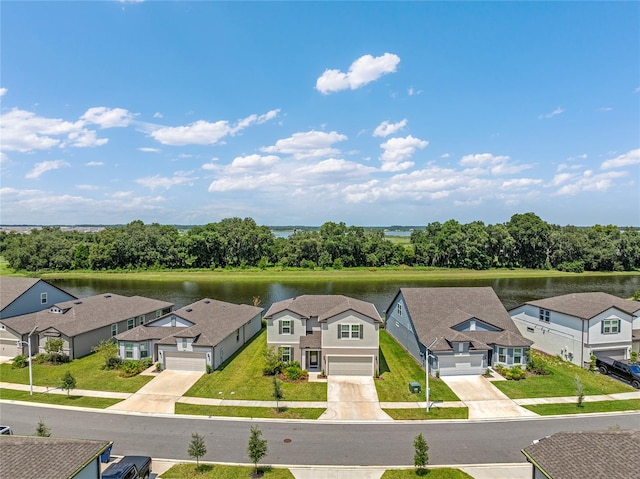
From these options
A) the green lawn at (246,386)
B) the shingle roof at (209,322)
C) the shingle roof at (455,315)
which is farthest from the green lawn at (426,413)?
the shingle roof at (209,322)

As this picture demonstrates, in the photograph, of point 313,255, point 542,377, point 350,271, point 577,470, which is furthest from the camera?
point 313,255

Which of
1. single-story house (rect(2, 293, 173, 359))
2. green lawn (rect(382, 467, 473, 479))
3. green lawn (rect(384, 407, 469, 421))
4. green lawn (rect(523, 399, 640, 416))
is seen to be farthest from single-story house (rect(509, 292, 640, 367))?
single-story house (rect(2, 293, 173, 359))

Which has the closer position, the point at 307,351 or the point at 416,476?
the point at 416,476

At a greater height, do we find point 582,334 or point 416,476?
point 582,334

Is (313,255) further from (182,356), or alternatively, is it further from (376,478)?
(376,478)

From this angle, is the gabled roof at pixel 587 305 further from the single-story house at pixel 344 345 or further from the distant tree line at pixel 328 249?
the distant tree line at pixel 328 249

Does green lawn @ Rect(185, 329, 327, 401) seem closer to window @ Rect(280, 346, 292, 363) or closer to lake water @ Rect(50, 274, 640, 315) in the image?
window @ Rect(280, 346, 292, 363)

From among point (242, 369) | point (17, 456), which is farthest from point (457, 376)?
point (17, 456)
